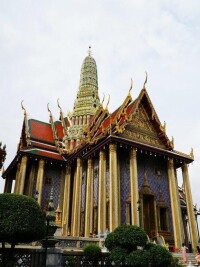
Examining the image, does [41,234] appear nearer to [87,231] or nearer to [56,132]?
[87,231]

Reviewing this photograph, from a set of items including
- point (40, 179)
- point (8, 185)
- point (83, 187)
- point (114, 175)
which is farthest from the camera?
point (8, 185)

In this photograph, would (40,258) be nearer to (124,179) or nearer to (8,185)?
(124,179)

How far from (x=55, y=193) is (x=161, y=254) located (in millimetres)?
12446

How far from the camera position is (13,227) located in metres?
7.23

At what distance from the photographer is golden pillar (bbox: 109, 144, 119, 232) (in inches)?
549

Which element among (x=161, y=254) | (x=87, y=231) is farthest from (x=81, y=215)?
(x=161, y=254)

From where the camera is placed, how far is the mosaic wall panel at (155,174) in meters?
17.4

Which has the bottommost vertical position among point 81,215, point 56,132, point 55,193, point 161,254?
point 161,254

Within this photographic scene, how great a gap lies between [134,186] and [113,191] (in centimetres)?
154

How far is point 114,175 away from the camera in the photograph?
49.0ft

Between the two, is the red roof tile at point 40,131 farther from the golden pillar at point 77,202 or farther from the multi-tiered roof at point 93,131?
the golden pillar at point 77,202

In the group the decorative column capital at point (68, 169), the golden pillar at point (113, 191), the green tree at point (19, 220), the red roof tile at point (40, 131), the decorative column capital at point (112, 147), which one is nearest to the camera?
the green tree at point (19, 220)

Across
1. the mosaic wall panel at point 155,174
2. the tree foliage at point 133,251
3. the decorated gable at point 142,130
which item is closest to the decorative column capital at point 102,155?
the decorated gable at point 142,130

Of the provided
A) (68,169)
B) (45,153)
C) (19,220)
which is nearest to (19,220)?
(19,220)
